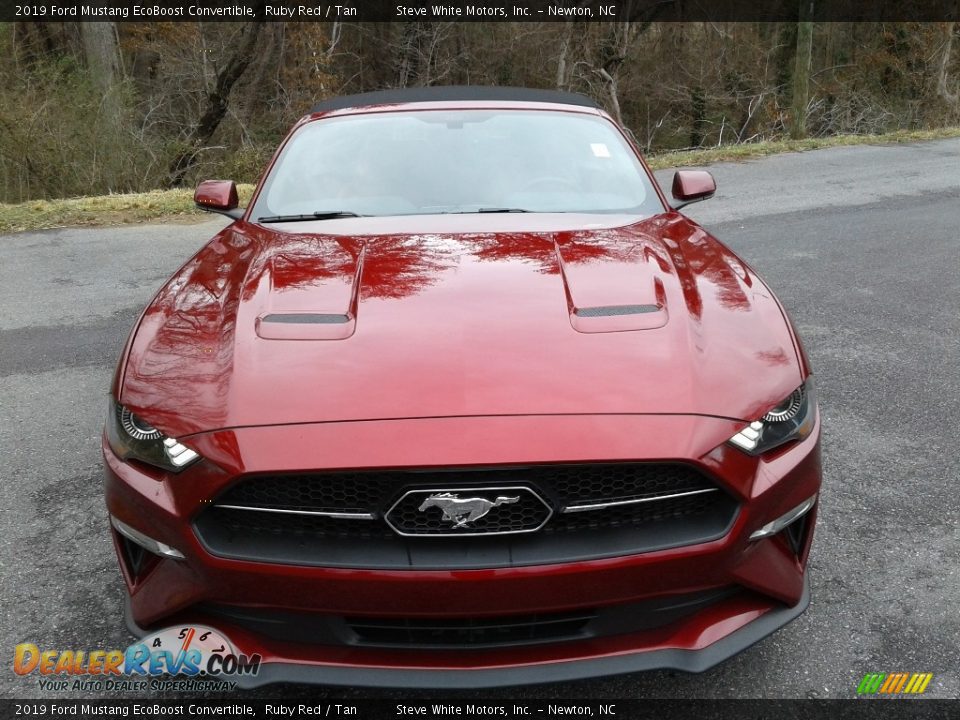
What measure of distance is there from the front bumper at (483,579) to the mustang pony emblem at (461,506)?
9 cm

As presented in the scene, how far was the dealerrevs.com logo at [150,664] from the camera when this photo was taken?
6.38 ft

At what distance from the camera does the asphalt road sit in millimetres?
2342

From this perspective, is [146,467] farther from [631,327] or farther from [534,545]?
[631,327]

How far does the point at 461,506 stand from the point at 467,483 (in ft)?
0.17

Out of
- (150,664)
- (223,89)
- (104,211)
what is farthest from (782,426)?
(223,89)

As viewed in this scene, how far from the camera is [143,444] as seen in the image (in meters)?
2.00

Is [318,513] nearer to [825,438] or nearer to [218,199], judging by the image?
[218,199]

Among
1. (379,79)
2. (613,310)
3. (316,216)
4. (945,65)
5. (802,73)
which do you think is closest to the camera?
(613,310)

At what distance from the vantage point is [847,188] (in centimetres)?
938

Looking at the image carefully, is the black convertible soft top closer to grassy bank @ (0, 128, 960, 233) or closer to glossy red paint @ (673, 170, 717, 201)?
glossy red paint @ (673, 170, 717, 201)

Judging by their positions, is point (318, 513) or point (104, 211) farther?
point (104, 211)

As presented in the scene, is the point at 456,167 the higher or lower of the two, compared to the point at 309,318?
higher

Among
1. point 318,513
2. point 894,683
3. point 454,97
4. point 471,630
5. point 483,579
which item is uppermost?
point 454,97

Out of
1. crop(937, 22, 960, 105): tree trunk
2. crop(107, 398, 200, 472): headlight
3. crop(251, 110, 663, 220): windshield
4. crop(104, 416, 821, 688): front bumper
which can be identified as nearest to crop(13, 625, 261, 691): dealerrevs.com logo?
crop(104, 416, 821, 688): front bumper
